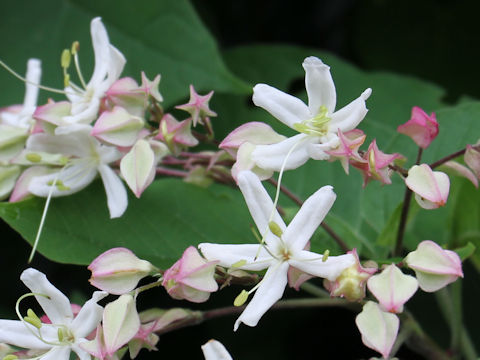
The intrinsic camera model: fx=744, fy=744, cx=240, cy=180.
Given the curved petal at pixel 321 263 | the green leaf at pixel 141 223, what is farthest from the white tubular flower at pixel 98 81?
the curved petal at pixel 321 263

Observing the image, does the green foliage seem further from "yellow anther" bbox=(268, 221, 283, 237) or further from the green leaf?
"yellow anther" bbox=(268, 221, 283, 237)

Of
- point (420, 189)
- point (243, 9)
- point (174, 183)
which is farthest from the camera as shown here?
point (243, 9)

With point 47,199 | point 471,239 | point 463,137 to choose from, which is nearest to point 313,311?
point 471,239

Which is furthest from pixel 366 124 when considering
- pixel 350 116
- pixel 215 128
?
pixel 350 116

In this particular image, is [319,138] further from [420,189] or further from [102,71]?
[102,71]

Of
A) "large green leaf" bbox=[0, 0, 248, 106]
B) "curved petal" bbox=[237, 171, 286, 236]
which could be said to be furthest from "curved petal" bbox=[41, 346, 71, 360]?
"large green leaf" bbox=[0, 0, 248, 106]
